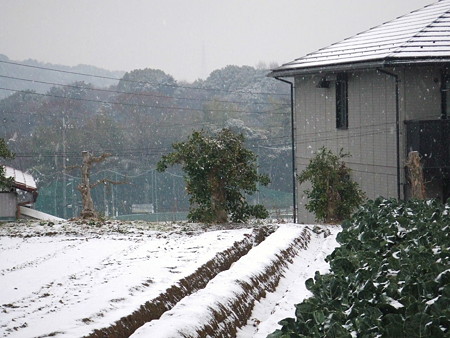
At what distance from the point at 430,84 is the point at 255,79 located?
31482mm

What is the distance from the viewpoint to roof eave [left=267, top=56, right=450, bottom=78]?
15.9 meters

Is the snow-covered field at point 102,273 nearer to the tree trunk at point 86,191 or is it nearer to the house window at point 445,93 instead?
the tree trunk at point 86,191

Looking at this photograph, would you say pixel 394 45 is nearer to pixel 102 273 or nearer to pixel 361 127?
pixel 361 127

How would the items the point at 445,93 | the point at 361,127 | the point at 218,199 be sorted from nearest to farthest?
the point at 218,199 → the point at 445,93 → the point at 361,127

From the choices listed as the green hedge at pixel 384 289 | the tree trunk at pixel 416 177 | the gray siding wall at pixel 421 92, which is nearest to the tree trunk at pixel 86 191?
the tree trunk at pixel 416 177

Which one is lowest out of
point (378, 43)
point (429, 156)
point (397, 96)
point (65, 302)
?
point (65, 302)

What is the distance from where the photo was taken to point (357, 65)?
1694 centimetres

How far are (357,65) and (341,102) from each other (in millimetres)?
2515

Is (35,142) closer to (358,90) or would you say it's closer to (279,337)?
(358,90)

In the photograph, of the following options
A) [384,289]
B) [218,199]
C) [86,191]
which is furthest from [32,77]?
[384,289]

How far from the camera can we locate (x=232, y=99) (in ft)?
152

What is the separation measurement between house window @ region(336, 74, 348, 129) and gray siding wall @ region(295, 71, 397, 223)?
0.13m

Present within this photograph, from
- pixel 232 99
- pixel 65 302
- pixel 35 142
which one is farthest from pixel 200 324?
pixel 232 99

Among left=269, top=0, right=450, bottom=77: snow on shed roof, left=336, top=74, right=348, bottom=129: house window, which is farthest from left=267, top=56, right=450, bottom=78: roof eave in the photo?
left=336, top=74, right=348, bottom=129: house window
